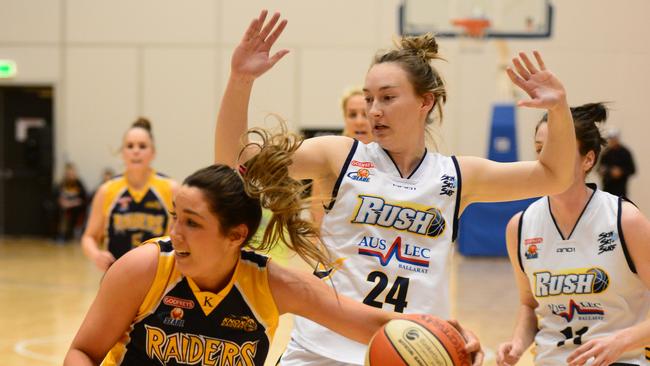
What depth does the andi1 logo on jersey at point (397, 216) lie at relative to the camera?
280cm

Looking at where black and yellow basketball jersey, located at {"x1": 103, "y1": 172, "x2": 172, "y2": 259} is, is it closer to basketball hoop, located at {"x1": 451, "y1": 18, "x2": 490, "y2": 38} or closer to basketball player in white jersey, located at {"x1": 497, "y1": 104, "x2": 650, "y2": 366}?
basketball player in white jersey, located at {"x1": 497, "y1": 104, "x2": 650, "y2": 366}

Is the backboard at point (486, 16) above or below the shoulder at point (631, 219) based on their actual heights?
above

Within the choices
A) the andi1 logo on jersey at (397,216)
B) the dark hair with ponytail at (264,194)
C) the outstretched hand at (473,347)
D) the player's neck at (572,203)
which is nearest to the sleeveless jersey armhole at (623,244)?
the player's neck at (572,203)

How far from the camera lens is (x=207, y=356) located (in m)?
2.53

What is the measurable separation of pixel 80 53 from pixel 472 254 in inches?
300

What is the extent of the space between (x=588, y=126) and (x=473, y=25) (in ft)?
26.7

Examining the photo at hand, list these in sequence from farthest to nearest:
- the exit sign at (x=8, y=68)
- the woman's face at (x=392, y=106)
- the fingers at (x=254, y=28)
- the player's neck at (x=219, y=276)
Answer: the exit sign at (x=8, y=68) → the woman's face at (x=392, y=106) → the fingers at (x=254, y=28) → the player's neck at (x=219, y=276)

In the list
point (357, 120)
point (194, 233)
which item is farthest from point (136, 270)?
point (357, 120)

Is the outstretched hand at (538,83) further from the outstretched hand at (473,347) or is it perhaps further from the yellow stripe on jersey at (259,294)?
the yellow stripe on jersey at (259,294)

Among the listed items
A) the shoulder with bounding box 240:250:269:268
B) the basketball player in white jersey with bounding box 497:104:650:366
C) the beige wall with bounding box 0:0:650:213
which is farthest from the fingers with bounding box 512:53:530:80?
the beige wall with bounding box 0:0:650:213

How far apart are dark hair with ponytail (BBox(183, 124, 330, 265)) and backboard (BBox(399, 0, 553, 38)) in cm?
841

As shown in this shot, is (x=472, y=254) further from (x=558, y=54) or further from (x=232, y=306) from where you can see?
(x=232, y=306)

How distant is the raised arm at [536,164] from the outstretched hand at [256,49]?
30.8 inches

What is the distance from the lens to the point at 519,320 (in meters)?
3.52
